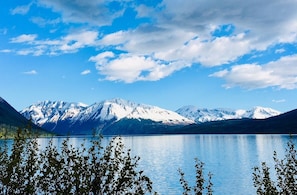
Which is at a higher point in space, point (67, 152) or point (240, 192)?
point (67, 152)

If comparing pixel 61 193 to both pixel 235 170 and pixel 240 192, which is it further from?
pixel 235 170

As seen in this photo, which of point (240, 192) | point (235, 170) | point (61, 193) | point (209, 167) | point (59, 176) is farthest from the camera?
point (209, 167)

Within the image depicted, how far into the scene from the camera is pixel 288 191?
20938 mm

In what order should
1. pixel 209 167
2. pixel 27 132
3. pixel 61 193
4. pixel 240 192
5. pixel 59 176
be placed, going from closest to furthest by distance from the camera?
1. pixel 61 193
2. pixel 59 176
3. pixel 27 132
4. pixel 240 192
5. pixel 209 167

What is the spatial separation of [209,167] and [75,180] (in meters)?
117

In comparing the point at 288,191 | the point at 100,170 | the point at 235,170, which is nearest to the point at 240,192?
the point at 235,170

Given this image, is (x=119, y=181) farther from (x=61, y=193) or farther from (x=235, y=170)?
(x=235, y=170)

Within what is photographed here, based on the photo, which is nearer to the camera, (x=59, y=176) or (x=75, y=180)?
(x=75, y=180)

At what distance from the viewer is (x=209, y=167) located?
128625 mm

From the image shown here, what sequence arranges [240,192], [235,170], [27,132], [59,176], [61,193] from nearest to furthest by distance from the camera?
[61,193]
[59,176]
[27,132]
[240,192]
[235,170]

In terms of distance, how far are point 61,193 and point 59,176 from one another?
2.15m

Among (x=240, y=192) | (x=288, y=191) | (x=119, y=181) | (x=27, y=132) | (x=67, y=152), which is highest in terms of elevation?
(x=27, y=132)

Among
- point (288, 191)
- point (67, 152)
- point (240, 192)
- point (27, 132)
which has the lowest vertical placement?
point (240, 192)

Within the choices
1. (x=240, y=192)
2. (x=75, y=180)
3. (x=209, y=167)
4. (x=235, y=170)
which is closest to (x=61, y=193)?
(x=75, y=180)
